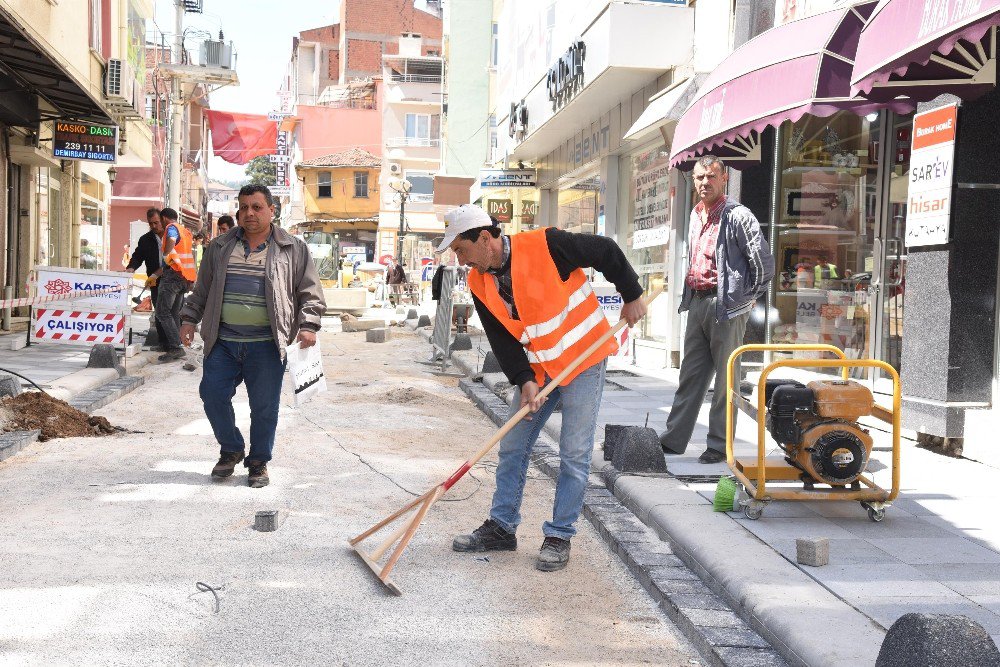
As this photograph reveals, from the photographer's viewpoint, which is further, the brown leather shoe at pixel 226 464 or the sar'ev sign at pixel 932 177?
the sar'ev sign at pixel 932 177

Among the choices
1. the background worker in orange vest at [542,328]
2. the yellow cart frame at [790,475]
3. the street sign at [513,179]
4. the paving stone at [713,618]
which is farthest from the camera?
the street sign at [513,179]

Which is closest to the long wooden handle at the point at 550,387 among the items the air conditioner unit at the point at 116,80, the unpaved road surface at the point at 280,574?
the unpaved road surface at the point at 280,574

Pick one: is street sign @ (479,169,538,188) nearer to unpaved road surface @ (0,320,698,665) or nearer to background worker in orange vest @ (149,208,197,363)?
background worker in orange vest @ (149,208,197,363)

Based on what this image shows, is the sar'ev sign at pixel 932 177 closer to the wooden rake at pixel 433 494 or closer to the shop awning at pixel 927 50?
the shop awning at pixel 927 50

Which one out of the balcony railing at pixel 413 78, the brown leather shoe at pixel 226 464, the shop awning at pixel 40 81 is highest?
the balcony railing at pixel 413 78

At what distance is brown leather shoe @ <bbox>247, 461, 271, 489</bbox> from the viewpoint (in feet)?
20.7

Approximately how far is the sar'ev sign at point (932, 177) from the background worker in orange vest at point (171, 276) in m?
8.67

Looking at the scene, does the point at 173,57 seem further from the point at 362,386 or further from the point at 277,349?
the point at 277,349

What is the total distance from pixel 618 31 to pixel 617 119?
9.82ft

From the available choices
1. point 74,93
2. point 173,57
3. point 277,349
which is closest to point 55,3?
point 74,93

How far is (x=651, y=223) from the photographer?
15.1 m


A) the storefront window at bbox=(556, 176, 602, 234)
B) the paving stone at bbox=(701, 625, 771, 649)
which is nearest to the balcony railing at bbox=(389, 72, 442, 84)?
the storefront window at bbox=(556, 176, 602, 234)

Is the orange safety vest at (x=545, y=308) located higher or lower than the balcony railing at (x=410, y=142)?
lower

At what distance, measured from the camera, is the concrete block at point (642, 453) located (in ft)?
20.9
